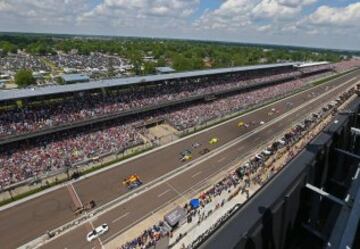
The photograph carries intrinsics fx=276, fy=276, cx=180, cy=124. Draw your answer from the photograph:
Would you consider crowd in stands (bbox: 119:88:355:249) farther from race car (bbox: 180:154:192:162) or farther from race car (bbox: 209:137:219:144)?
race car (bbox: 209:137:219:144)

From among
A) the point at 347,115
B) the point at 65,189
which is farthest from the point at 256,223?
the point at 65,189

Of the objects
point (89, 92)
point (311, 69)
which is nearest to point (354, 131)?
point (89, 92)

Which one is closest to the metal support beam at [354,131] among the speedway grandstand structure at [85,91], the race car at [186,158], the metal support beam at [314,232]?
the metal support beam at [314,232]

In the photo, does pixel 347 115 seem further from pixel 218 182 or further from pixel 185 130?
pixel 185 130

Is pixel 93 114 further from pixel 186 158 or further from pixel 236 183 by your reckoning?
pixel 236 183

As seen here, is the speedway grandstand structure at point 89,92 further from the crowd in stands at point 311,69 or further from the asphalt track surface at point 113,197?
the crowd in stands at point 311,69
